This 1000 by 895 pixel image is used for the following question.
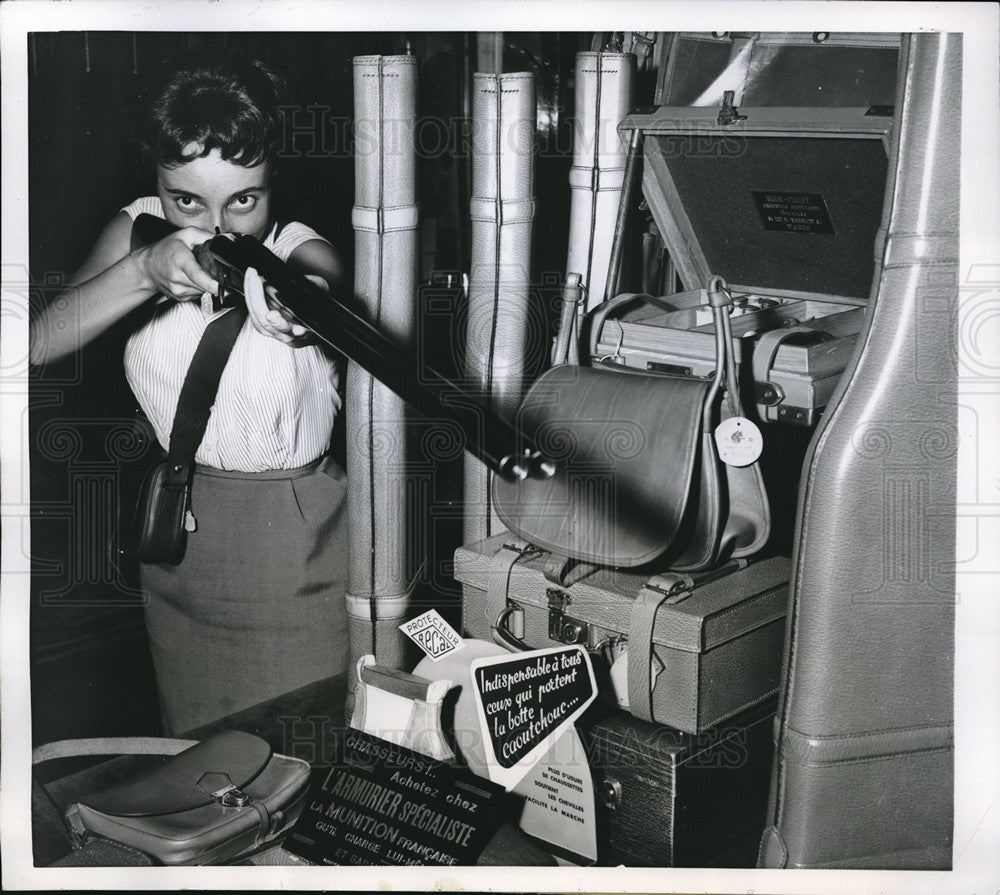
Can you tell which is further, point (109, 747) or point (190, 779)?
point (109, 747)

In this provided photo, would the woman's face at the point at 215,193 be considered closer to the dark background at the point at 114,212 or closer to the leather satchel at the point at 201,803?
the dark background at the point at 114,212

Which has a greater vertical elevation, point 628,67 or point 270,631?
point 628,67

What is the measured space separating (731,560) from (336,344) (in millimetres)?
743

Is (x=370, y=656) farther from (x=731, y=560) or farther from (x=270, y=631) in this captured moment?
(x=731, y=560)

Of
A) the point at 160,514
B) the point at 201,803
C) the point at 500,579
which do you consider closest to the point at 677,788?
the point at 500,579

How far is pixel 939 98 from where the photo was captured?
4.51 feet

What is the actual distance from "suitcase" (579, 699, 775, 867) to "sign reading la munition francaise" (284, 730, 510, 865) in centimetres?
18

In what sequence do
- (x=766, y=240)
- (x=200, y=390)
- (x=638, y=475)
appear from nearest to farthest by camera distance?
1. (x=638, y=475)
2. (x=200, y=390)
3. (x=766, y=240)

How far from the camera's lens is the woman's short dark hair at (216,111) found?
1631mm

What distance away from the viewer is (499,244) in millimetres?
1763

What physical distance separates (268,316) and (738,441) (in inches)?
31.3

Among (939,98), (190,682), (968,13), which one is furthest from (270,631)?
(968,13)

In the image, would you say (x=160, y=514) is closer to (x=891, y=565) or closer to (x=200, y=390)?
(x=200, y=390)

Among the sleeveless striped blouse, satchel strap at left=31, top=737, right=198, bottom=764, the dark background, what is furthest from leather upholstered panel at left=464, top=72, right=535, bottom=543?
satchel strap at left=31, top=737, right=198, bottom=764
